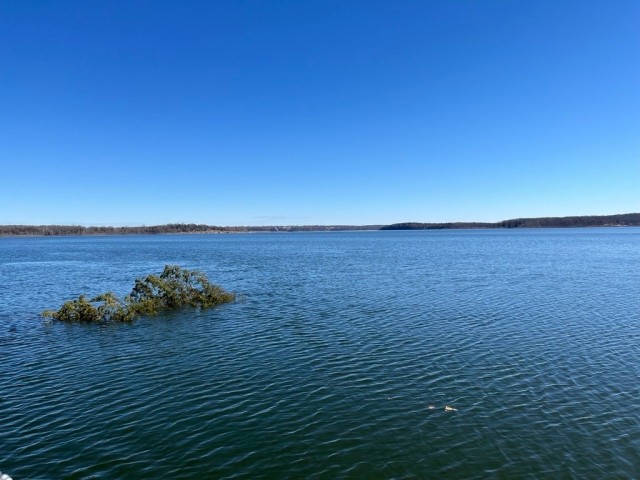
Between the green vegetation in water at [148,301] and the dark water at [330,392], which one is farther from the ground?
the green vegetation in water at [148,301]

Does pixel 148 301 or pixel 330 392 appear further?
pixel 148 301

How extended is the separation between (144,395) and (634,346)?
2329cm

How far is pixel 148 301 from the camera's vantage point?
103 ft

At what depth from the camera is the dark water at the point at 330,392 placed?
460 inches

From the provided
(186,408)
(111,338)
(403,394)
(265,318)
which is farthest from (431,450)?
(111,338)

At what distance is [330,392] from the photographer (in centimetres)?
1625

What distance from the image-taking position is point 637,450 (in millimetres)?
12031

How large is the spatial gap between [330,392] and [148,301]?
2025cm

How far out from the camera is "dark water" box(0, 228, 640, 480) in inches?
460

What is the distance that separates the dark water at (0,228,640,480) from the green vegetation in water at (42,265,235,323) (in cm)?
165

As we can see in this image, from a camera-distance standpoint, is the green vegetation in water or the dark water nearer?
the dark water

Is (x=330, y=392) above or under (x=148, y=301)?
under

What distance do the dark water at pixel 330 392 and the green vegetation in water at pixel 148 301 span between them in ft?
5.41

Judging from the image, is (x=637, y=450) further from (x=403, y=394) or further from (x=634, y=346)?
(x=634, y=346)
